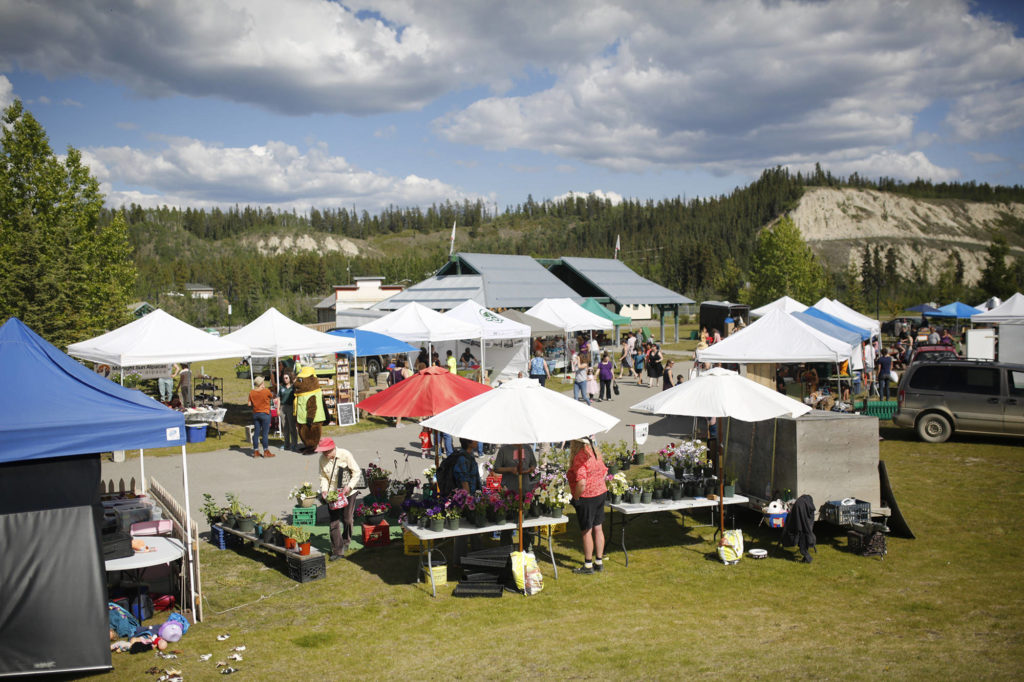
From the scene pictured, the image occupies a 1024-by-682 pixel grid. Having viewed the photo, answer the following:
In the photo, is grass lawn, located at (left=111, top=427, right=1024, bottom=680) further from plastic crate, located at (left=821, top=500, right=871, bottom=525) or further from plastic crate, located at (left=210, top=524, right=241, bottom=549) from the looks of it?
plastic crate, located at (left=821, top=500, right=871, bottom=525)

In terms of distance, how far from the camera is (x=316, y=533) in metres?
10.0

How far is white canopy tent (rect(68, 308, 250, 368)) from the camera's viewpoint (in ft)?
48.5

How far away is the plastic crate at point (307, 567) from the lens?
8.02 metres

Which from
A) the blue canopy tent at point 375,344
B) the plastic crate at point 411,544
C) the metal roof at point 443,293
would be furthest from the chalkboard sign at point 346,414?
the metal roof at point 443,293

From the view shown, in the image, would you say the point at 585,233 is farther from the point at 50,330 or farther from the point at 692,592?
the point at 692,592

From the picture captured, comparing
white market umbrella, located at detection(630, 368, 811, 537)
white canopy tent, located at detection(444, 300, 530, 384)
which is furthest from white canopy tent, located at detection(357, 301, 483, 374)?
white market umbrella, located at detection(630, 368, 811, 537)

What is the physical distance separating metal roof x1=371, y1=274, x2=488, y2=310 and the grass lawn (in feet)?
81.2

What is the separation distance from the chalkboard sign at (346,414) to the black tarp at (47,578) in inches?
466

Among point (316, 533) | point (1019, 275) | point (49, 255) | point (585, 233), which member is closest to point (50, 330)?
point (49, 255)

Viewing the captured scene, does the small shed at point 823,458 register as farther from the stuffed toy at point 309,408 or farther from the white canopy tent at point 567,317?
the white canopy tent at point 567,317

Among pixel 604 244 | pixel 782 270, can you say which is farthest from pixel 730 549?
pixel 604 244

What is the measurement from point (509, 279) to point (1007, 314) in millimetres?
22131

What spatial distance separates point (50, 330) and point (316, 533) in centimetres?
1955

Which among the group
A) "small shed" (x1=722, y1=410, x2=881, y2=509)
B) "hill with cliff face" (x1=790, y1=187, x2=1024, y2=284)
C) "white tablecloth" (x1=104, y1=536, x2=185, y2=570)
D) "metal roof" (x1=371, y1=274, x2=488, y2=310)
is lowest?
"white tablecloth" (x1=104, y1=536, x2=185, y2=570)
